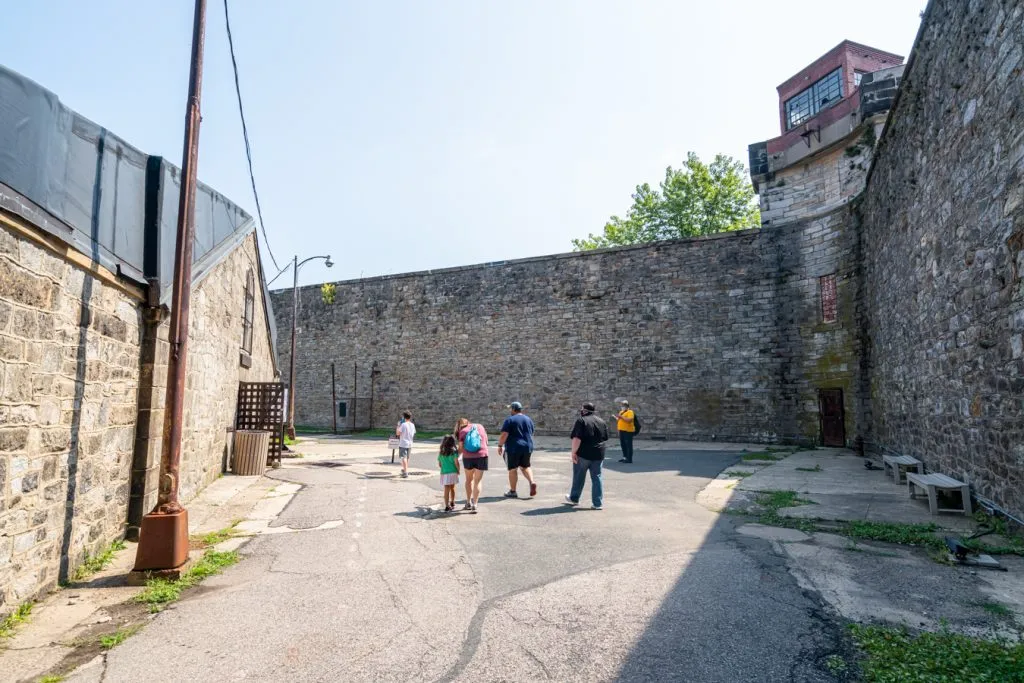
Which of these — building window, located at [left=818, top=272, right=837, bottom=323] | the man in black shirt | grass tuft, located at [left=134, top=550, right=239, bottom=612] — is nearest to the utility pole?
grass tuft, located at [left=134, top=550, right=239, bottom=612]

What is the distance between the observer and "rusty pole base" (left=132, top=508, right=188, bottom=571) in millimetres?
4941

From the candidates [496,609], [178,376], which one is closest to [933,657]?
[496,609]

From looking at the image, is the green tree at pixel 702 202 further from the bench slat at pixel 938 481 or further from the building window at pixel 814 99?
the bench slat at pixel 938 481

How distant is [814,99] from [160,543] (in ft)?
93.4

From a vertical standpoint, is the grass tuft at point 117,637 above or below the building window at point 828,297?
below

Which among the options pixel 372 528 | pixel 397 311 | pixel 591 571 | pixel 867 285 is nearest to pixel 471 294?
pixel 397 311

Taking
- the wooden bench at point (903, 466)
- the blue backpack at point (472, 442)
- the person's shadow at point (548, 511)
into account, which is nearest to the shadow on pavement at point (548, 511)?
the person's shadow at point (548, 511)

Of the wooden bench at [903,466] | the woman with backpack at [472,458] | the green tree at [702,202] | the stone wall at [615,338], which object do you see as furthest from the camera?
the green tree at [702,202]

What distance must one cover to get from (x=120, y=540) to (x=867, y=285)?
50.9 ft

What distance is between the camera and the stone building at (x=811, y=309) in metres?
6.41

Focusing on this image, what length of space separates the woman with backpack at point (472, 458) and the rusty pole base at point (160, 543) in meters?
3.61

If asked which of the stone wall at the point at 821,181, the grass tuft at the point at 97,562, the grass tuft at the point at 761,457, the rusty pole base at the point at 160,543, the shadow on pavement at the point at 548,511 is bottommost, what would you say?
the grass tuft at the point at 761,457

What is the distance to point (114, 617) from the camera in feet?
13.3

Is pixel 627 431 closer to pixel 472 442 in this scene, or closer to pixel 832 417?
pixel 472 442
